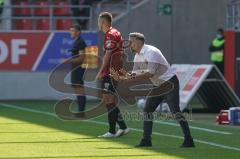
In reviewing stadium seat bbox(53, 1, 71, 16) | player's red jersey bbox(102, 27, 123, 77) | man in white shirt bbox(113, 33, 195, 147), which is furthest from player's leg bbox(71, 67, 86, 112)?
stadium seat bbox(53, 1, 71, 16)

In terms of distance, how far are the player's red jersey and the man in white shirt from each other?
4.49ft

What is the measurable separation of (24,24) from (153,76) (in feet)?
53.5

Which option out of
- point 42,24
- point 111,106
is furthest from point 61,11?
point 111,106

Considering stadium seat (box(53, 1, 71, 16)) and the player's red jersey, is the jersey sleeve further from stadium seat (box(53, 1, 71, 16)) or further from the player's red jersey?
stadium seat (box(53, 1, 71, 16))

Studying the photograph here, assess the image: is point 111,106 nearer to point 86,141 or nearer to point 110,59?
point 110,59

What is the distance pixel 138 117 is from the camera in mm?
20141

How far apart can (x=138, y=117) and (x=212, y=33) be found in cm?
925

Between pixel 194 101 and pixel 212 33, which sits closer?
pixel 194 101

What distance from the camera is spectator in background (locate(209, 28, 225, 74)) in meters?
25.8

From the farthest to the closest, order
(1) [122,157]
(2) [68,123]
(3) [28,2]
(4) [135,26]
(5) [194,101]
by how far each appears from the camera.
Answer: (3) [28,2], (4) [135,26], (5) [194,101], (2) [68,123], (1) [122,157]

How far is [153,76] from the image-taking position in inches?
532

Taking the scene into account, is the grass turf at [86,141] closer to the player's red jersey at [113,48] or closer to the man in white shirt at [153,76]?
the man in white shirt at [153,76]

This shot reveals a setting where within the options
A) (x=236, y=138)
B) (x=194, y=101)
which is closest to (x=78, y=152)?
(x=236, y=138)

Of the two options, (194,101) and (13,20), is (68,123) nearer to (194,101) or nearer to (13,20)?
(194,101)
